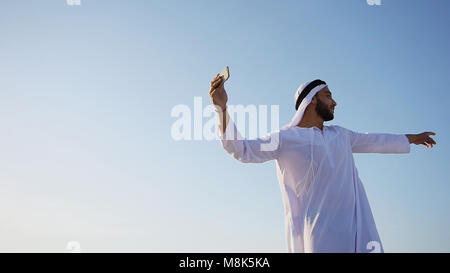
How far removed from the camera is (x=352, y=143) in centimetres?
559

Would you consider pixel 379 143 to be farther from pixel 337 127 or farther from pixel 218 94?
pixel 218 94

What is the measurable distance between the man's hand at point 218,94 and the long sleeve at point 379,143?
1909mm

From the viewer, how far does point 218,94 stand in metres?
4.59

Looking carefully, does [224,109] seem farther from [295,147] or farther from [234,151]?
[295,147]

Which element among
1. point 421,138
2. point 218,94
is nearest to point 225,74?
point 218,94

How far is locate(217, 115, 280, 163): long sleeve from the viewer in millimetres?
4648

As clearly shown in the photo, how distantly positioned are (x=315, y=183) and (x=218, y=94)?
58.3 inches

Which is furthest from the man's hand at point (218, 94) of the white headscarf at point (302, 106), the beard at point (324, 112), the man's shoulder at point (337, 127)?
the man's shoulder at point (337, 127)

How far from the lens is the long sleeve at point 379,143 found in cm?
562

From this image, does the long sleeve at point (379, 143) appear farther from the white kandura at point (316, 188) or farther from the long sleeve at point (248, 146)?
the long sleeve at point (248, 146)
